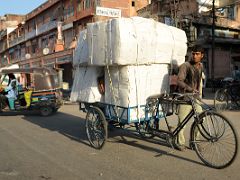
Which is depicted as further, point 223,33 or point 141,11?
point 141,11

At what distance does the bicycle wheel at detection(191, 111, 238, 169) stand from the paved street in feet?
0.51

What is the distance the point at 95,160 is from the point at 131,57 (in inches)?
75.2

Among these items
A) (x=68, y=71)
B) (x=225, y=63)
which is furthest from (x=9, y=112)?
(x=68, y=71)

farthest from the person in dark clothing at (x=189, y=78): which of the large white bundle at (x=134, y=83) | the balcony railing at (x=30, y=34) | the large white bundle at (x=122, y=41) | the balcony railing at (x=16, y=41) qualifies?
the balcony railing at (x=16, y=41)

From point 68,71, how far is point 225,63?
16.1m

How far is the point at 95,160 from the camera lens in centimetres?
598

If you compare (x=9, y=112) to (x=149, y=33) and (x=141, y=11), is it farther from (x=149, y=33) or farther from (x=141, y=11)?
(x=141, y=11)

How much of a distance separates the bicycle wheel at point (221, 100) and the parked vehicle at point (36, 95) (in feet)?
19.9

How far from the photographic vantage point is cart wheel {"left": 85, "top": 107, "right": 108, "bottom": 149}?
21.9ft

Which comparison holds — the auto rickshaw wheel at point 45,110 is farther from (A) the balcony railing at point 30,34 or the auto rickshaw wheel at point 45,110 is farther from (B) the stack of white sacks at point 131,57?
(A) the balcony railing at point 30,34

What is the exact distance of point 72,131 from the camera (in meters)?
9.03

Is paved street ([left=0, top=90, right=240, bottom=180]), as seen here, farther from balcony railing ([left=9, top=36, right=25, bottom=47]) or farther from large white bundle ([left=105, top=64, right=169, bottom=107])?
balcony railing ([left=9, top=36, right=25, bottom=47])

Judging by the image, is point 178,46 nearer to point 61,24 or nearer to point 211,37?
point 211,37

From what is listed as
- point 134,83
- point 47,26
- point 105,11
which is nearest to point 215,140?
point 134,83
